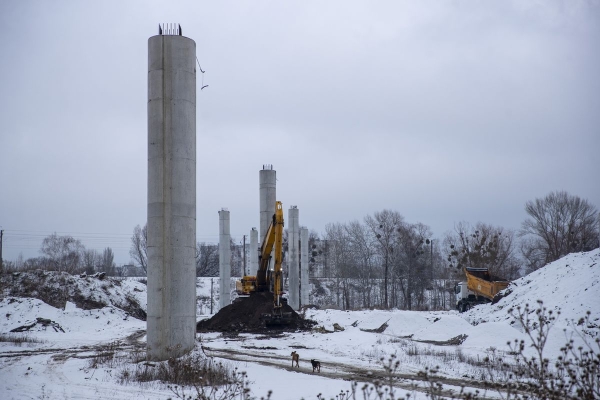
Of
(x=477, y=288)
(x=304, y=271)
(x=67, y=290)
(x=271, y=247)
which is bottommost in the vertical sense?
(x=477, y=288)

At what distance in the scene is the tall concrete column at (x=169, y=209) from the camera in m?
17.6

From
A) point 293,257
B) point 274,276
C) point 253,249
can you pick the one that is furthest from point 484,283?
point 253,249

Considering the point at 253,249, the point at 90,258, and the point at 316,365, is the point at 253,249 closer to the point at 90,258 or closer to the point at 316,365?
the point at 316,365

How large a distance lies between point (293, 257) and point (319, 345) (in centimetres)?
1866

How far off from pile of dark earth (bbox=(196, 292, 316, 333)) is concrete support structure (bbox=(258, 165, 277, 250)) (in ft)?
19.8

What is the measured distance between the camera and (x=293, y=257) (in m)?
42.9

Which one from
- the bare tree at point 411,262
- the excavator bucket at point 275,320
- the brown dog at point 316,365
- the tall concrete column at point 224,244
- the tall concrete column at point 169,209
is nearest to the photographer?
the brown dog at point 316,365

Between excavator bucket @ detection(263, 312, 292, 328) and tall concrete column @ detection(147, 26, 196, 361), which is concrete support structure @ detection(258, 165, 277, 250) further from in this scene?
tall concrete column @ detection(147, 26, 196, 361)

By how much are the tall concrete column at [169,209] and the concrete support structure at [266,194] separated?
70.0 feet

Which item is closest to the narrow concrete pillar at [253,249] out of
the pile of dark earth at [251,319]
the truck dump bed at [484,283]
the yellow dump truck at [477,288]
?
the pile of dark earth at [251,319]

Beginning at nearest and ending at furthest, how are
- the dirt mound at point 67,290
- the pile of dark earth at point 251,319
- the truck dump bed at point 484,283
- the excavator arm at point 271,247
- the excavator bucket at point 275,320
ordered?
the excavator arm at point 271,247 < the excavator bucket at point 275,320 < the pile of dark earth at point 251,319 < the truck dump bed at point 484,283 < the dirt mound at point 67,290

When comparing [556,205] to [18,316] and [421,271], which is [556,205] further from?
[18,316]

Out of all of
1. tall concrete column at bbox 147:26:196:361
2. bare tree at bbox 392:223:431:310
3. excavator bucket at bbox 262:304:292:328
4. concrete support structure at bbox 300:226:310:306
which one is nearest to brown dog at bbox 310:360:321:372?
tall concrete column at bbox 147:26:196:361

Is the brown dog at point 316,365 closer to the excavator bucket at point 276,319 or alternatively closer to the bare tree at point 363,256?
the excavator bucket at point 276,319
